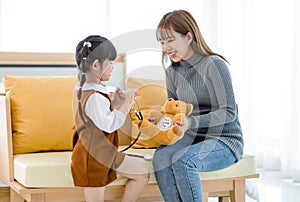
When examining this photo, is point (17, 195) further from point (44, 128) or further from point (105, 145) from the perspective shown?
point (105, 145)

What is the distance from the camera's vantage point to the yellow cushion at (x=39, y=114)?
8.67ft

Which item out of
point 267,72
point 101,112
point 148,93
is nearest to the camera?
point 101,112

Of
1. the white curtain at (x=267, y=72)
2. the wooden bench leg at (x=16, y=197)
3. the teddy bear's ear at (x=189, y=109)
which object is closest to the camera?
the teddy bear's ear at (x=189, y=109)

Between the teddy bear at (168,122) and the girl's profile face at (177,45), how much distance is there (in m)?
0.22

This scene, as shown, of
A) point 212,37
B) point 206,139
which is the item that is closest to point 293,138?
point 212,37

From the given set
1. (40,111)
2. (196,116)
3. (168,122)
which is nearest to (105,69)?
(168,122)

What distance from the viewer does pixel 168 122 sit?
7.64 ft

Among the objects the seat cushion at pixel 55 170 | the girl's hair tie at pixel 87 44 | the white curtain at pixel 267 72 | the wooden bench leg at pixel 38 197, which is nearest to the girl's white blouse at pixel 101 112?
the girl's hair tie at pixel 87 44

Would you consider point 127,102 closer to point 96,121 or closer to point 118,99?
point 118,99

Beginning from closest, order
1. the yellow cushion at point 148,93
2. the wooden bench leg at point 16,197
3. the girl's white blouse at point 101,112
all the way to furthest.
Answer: the girl's white blouse at point 101,112, the wooden bench leg at point 16,197, the yellow cushion at point 148,93

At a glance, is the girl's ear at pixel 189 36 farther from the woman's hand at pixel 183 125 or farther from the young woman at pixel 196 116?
the woman's hand at pixel 183 125

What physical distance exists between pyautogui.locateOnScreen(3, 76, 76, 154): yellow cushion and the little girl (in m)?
0.37

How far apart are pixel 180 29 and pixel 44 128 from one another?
0.75 meters

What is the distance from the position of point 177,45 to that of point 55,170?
709mm
